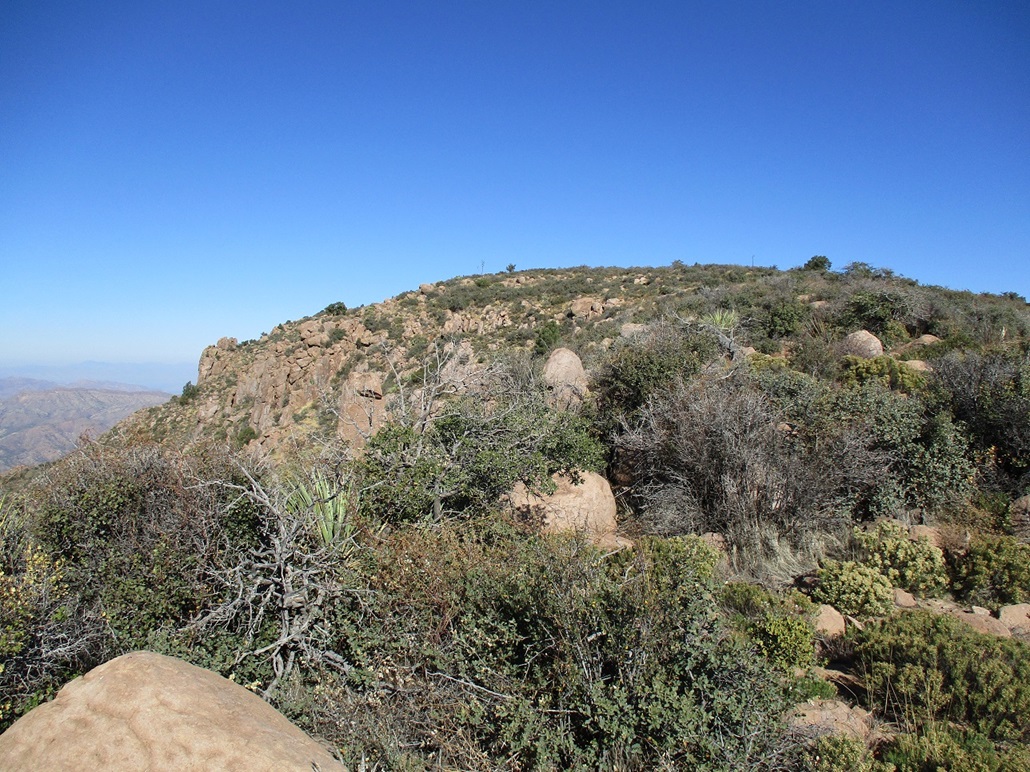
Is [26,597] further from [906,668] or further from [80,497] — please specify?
[906,668]

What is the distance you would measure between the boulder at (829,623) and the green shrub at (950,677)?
1.80 ft

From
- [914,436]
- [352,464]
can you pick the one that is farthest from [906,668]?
[352,464]

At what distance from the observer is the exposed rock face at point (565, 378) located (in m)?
12.0

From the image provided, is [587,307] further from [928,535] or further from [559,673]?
→ [559,673]

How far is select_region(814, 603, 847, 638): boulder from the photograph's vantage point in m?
5.24

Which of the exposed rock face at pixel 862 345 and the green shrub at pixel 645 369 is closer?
the green shrub at pixel 645 369

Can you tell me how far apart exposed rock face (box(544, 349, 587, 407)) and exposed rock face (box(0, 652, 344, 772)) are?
28.8 feet

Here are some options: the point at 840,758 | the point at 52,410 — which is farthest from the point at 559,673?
the point at 52,410

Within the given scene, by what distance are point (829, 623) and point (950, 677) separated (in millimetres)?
1283

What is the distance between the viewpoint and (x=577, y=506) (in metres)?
8.50

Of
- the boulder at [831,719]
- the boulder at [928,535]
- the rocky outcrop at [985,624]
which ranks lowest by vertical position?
the boulder at [831,719]

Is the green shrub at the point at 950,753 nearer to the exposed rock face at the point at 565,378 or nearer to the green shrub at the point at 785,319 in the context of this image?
the exposed rock face at the point at 565,378

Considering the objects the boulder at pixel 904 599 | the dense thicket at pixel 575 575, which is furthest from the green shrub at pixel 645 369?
the boulder at pixel 904 599

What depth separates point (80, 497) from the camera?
18.0 feet
